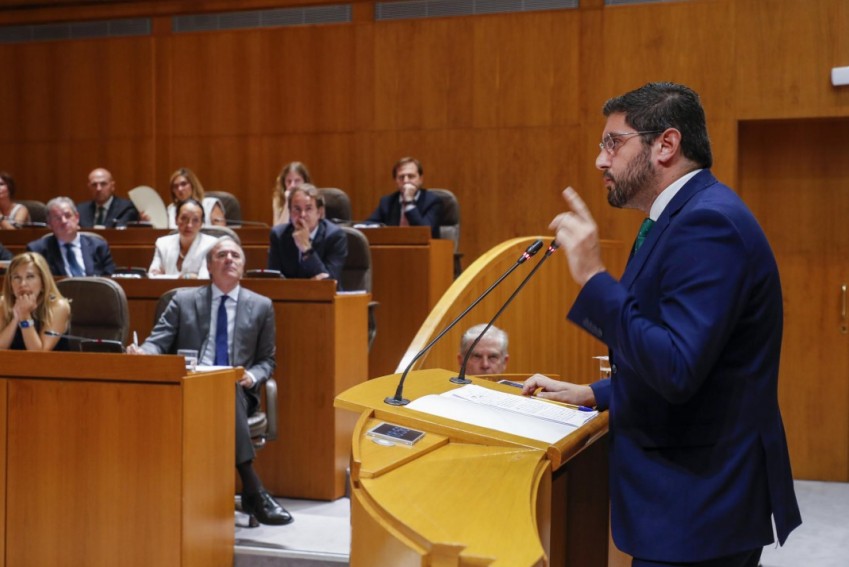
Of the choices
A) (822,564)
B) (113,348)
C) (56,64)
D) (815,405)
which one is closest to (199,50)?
(56,64)

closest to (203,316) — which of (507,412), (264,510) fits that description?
(264,510)

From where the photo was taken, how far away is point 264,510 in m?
3.83

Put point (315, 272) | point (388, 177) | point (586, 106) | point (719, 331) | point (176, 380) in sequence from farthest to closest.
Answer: point (388, 177) → point (586, 106) → point (315, 272) → point (176, 380) → point (719, 331)

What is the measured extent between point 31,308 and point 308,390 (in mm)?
1208

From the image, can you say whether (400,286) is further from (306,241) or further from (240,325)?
(240,325)

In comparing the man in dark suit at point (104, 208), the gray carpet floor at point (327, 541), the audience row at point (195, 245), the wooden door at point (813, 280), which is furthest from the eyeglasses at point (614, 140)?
the man in dark suit at point (104, 208)

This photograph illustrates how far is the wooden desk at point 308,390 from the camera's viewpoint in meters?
4.24

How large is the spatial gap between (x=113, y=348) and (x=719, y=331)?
2532 mm

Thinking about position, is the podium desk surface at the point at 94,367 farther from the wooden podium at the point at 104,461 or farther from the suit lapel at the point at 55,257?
the suit lapel at the point at 55,257

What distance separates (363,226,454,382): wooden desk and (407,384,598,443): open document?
3.33 meters

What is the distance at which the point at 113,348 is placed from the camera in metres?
3.34

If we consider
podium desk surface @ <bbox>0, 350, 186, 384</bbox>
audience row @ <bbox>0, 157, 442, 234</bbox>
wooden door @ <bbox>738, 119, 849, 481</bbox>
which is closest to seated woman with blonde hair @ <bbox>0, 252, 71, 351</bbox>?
podium desk surface @ <bbox>0, 350, 186, 384</bbox>

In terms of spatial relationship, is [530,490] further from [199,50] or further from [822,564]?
[199,50]

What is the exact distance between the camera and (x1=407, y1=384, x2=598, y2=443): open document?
1635 mm
